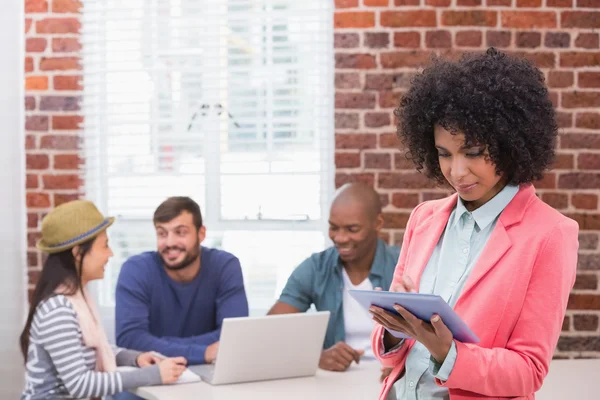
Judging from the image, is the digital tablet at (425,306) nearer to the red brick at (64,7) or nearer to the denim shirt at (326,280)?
the denim shirt at (326,280)

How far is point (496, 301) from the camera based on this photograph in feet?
4.54

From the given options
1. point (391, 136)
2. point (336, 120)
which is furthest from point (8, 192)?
point (391, 136)

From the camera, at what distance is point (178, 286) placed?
123 inches

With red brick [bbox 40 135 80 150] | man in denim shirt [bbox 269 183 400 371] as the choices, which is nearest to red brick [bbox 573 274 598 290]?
man in denim shirt [bbox 269 183 400 371]

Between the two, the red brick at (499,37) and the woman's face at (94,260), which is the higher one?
the red brick at (499,37)

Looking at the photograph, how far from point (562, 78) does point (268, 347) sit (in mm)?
1869

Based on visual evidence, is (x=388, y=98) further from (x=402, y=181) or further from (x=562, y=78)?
(x=562, y=78)

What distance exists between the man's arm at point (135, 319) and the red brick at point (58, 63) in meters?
1.04

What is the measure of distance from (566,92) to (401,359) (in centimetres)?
220

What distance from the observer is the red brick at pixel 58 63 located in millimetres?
3543

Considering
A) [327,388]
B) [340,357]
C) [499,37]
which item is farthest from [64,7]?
[327,388]

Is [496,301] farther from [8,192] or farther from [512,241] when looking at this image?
[8,192]

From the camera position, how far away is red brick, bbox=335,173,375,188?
11.3 ft

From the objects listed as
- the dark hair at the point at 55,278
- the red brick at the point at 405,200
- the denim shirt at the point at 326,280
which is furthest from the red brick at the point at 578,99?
the dark hair at the point at 55,278
